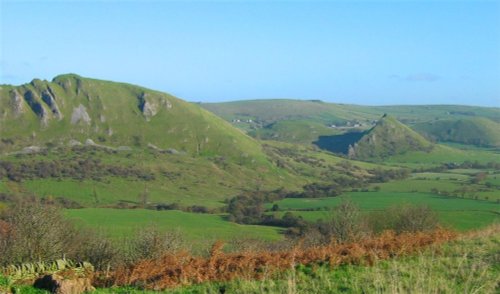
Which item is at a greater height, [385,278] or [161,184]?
[385,278]

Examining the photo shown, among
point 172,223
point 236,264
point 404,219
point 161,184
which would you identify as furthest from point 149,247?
point 161,184

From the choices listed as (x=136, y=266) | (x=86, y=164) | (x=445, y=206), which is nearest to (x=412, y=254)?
(x=136, y=266)

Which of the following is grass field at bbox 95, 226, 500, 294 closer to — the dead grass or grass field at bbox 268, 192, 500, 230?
the dead grass

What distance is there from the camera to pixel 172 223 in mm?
99188

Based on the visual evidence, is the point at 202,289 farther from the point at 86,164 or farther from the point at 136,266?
the point at 86,164

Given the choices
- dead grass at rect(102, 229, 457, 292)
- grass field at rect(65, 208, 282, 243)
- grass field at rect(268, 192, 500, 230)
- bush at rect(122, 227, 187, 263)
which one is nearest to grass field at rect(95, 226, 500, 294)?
dead grass at rect(102, 229, 457, 292)

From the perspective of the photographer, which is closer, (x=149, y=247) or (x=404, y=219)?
(x=149, y=247)

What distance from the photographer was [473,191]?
127250mm

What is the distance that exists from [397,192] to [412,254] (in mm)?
121723

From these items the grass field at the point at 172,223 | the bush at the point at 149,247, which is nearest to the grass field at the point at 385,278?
the bush at the point at 149,247

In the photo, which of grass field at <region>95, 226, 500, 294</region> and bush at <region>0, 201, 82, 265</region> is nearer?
grass field at <region>95, 226, 500, 294</region>

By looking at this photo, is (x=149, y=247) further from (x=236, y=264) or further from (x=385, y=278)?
(x=385, y=278)

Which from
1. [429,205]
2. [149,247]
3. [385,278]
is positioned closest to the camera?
[385,278]

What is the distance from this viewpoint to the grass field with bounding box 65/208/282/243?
86.2 m
